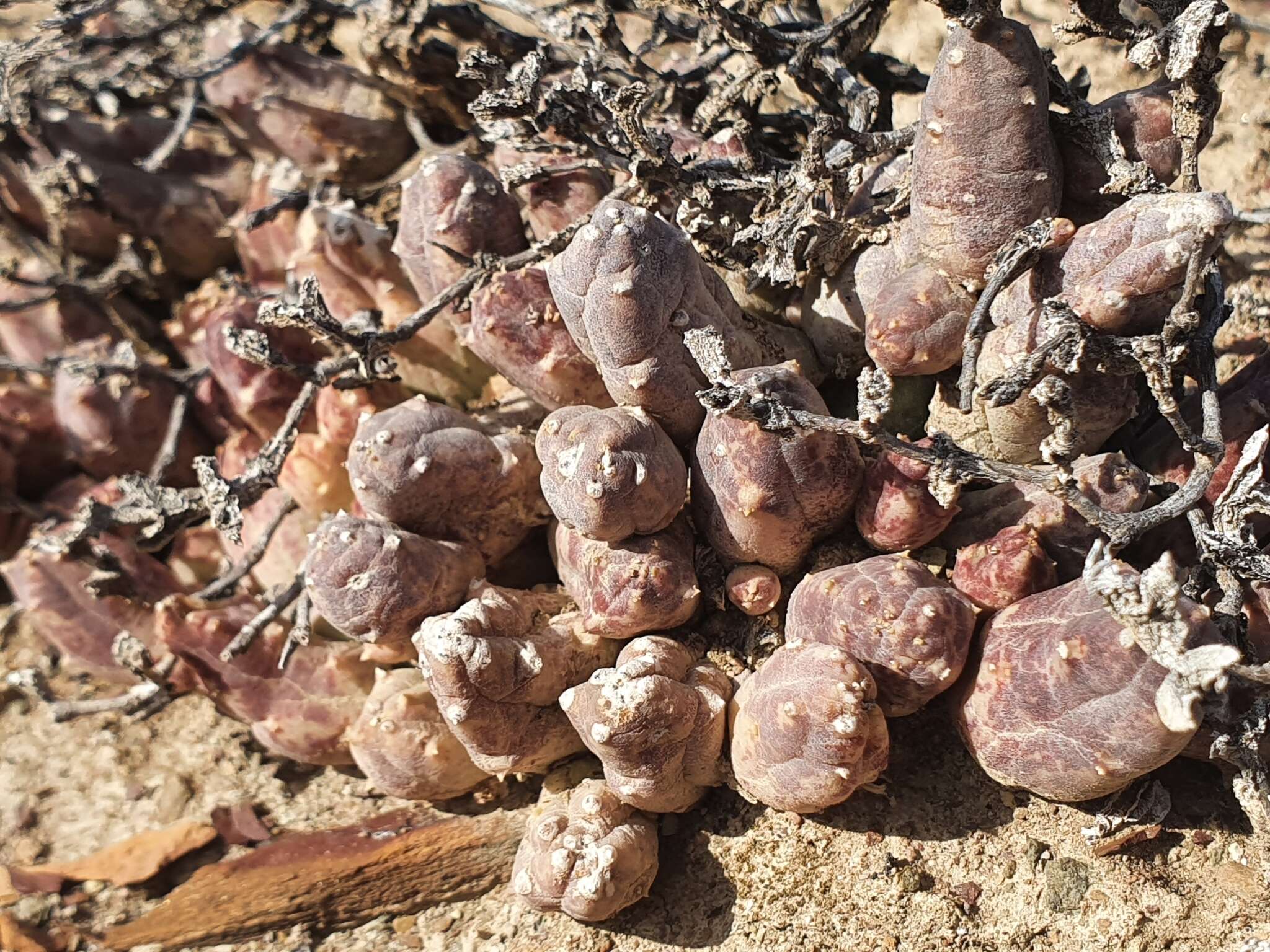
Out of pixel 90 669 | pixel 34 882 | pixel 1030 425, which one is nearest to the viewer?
pixel 1030 425

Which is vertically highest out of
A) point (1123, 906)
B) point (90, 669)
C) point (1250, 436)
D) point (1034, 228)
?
point (1034, 228)

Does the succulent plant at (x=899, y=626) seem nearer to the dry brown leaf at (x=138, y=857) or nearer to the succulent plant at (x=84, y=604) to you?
the dry brown leaf at (x=138, y=857)

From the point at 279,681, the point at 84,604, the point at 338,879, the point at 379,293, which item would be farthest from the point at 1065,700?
the point at 84,604

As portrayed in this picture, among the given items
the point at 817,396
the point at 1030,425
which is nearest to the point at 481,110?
the point at 817,396

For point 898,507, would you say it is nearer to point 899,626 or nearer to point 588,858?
point 899,626

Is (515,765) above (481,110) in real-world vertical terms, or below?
below

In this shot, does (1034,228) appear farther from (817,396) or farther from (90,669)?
(90,669)

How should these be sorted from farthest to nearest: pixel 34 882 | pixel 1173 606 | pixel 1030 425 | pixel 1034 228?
pixel 34 882 < pixel 1030 425 < pixel 1034 228 < pixel 1173 606
